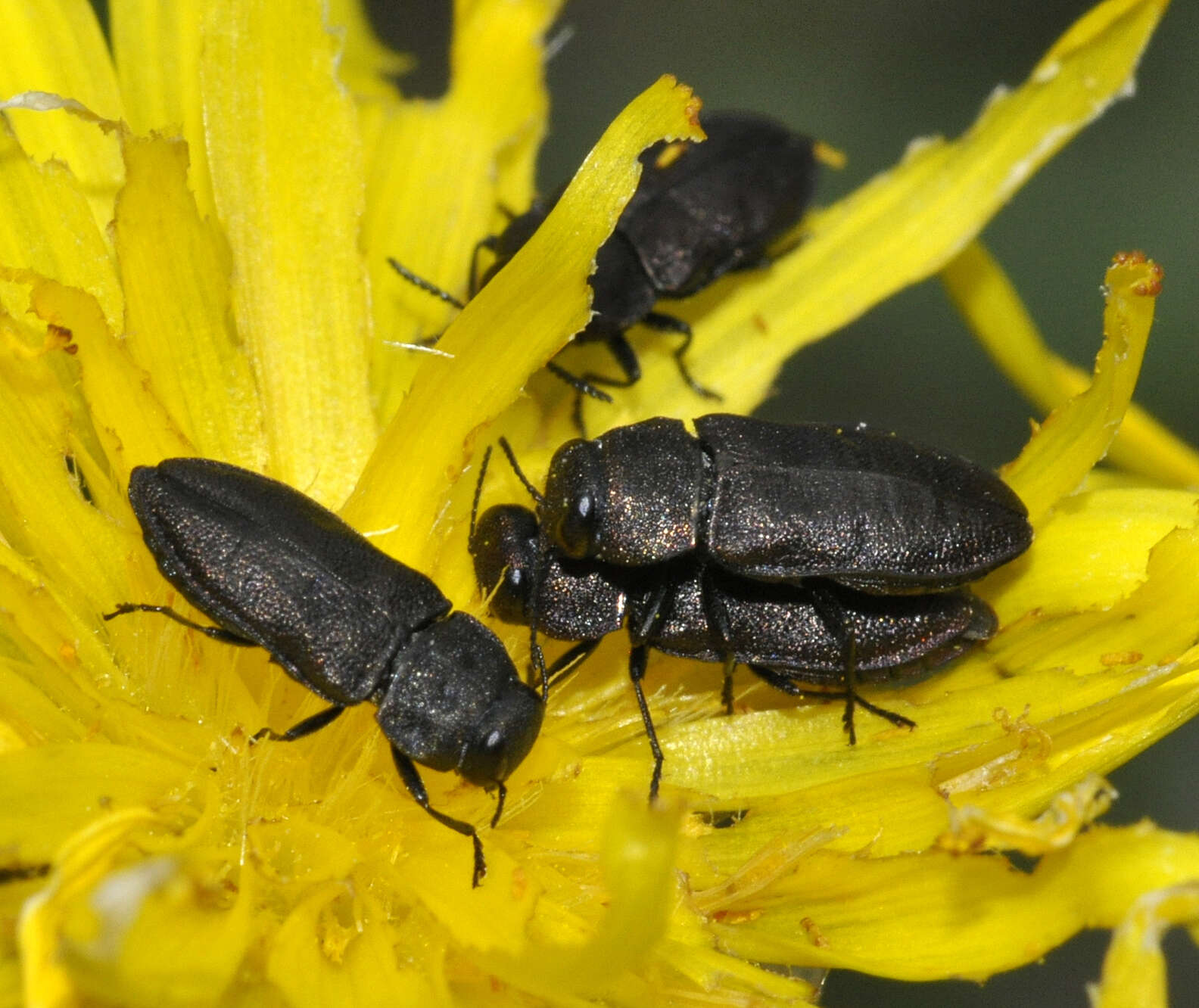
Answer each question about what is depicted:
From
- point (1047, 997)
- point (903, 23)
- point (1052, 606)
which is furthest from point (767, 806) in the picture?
point (903, 23)

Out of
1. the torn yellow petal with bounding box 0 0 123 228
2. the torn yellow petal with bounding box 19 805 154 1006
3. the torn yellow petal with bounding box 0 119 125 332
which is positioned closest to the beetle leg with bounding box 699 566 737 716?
the torn yellow petal with bounding box 19 805 154 1006

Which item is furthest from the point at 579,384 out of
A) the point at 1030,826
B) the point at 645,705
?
the point at 1030,826

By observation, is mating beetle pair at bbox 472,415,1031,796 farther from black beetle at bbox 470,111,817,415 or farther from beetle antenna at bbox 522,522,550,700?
black beetle at bbox 470,111,817,415

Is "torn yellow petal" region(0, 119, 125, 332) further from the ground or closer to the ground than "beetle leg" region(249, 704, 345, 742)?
further from the ground

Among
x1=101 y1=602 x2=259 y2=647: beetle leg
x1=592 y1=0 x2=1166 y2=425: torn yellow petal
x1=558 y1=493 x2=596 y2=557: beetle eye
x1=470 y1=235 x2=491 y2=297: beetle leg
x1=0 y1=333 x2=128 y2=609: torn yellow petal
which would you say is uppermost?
x1=0 y1=333 x2=128 y2=609: torn yellow petal

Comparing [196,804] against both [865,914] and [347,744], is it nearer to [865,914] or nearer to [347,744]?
[347,744]

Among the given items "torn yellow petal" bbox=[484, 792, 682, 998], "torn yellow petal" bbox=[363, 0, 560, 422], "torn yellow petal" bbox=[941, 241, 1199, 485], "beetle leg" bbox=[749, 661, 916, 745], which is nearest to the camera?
"torn yellow petal" bbox=[484, 792, 682, 998]
